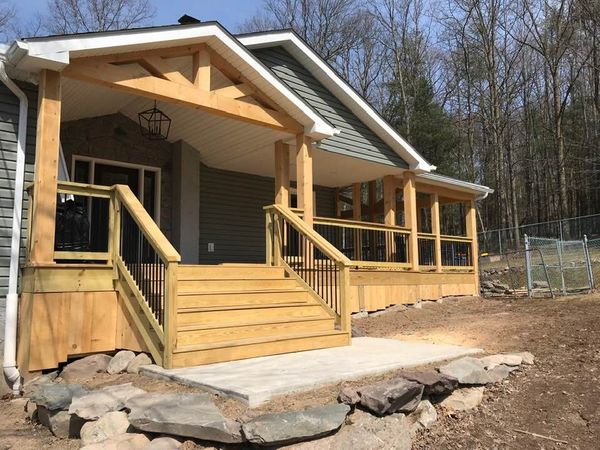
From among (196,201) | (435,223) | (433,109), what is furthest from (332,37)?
(196,201)

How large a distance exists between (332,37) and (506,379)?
23881mm

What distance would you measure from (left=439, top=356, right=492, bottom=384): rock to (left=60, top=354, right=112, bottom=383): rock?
3.37m

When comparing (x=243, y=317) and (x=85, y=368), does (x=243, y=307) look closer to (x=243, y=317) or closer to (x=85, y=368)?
(x=243, y=317)

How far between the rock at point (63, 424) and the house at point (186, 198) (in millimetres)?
1074

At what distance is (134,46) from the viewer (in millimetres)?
6328

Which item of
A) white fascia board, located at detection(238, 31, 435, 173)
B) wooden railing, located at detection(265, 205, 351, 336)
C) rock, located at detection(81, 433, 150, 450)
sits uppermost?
white fascia board, located at detection(238, 31, 435, 173)

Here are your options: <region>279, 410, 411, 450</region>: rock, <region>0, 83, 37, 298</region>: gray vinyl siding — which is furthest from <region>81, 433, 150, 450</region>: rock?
<region>0, 83, 37, 298</region>: gray vinyl siding

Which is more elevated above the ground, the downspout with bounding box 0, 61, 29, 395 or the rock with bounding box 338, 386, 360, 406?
the downspout with bounding box 0, 61, 29, 395

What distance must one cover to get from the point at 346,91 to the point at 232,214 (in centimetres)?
352

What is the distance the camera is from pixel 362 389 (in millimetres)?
3881

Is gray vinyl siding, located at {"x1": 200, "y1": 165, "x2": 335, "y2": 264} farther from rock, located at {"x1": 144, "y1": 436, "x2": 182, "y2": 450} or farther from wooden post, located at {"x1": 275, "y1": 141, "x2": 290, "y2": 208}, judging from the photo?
rock, located at {"x1": 144, "y1": 436, "x2": 182, "y2": 450}

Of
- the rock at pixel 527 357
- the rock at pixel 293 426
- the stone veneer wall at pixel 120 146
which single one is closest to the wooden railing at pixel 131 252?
the rock at pixel 293 426

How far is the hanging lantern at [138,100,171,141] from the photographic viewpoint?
9.02 metres

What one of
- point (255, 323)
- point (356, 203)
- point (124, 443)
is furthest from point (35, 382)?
point (356, 203)
